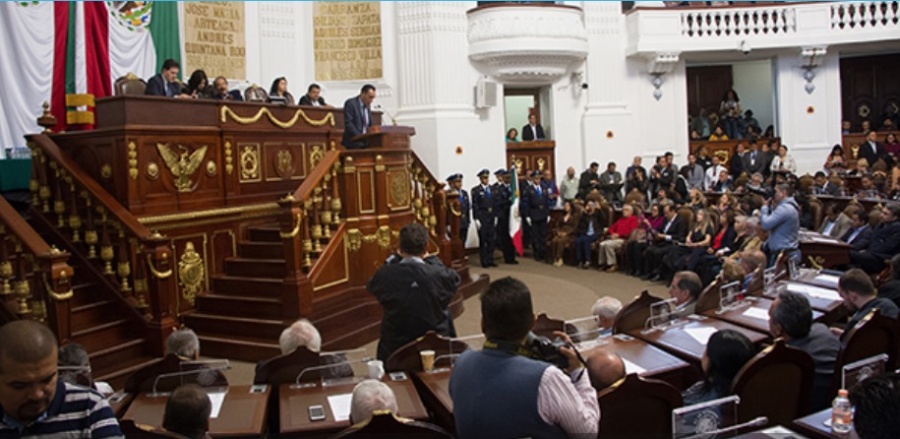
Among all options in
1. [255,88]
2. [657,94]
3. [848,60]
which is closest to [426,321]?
[255,88]

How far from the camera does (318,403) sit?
370 centimetres

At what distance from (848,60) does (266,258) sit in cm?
1546

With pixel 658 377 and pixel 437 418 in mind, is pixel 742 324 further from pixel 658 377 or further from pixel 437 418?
pixel 437 418

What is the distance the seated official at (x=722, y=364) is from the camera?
3469 millimetres

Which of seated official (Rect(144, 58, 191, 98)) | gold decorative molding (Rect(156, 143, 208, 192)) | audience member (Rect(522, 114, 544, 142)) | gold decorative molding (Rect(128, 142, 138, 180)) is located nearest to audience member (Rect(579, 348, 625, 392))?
gold decorative molding (Rect(128, 142, 138, 180))

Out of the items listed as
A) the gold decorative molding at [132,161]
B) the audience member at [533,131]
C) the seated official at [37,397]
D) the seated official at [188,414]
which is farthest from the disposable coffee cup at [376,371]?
the audience member at [533,131]

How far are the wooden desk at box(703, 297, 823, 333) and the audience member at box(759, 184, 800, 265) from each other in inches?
91.1

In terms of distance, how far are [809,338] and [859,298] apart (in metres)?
0.86

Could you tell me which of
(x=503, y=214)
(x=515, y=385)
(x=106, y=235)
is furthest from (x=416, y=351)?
(x=503, y=214)

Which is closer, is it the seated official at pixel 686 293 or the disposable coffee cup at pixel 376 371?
the disposable coffee cup at pixel 376 371

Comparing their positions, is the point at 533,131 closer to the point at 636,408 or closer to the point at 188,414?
the point at 636,408

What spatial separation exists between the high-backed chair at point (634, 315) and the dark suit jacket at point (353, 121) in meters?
4.60

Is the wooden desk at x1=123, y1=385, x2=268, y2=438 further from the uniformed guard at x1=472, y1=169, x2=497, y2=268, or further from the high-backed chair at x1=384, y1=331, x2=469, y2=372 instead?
the uniformed guard at x1=472, y1=169, x2=497, y2=268

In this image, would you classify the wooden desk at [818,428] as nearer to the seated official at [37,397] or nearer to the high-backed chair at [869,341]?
the high-backed chair at [869,341]
